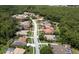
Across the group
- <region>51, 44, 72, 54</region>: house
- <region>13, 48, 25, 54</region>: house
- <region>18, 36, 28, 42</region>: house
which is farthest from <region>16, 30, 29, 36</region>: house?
<region>51, 44, 72, 54</region>: house

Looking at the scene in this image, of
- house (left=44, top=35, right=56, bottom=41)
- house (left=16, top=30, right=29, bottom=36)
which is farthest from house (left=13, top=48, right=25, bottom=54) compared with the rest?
house (left=44, top=35, right=56, bottom=41)

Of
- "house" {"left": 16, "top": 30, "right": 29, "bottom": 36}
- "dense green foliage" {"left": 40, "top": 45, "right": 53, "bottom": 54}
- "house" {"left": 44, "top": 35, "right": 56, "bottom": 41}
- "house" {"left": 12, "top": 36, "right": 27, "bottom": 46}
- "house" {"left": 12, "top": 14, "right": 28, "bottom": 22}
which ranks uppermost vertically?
"house" {"left": 12, "top": 14, "right": 28, "bottom": 22}

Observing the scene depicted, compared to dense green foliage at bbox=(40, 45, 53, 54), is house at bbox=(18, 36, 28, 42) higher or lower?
higher

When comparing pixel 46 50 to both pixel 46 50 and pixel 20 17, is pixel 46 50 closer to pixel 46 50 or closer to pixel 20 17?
pixel 46 50

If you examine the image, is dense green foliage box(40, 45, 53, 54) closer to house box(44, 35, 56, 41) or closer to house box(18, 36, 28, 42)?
house box(44, 35, 56, 41)

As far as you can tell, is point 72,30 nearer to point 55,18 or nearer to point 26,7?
point 55,18

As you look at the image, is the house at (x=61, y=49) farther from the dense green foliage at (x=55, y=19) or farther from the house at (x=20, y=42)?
the house at (x=20, y=42)

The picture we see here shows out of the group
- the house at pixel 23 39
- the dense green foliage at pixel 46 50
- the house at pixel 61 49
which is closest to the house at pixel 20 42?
the house at pixel 23 39

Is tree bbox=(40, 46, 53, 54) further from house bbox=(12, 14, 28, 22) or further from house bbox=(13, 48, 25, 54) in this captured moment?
house bbox=(12, 14, 28, 22)
